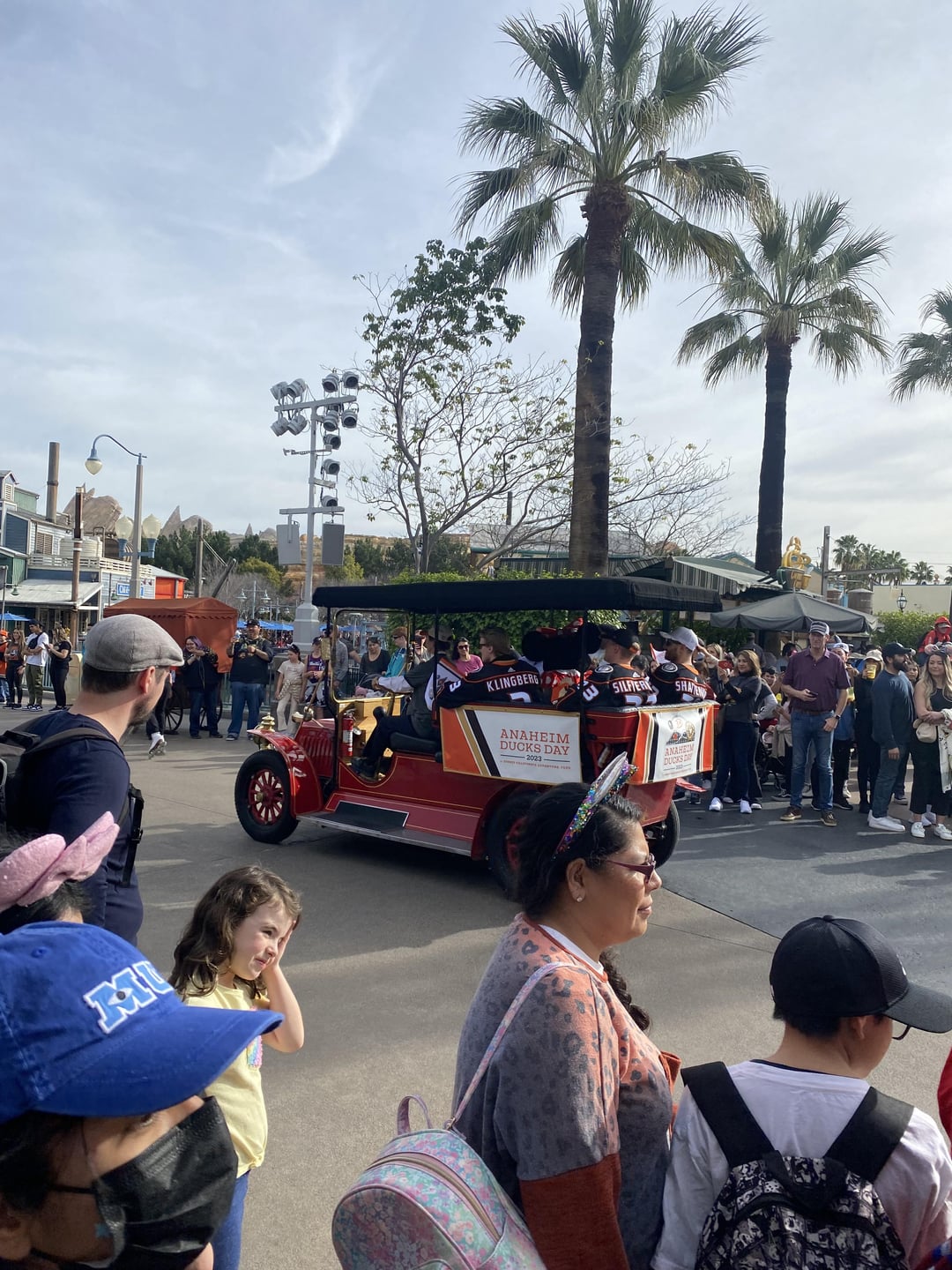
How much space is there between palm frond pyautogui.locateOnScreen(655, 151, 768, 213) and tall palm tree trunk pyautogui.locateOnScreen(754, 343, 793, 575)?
6.84 meters

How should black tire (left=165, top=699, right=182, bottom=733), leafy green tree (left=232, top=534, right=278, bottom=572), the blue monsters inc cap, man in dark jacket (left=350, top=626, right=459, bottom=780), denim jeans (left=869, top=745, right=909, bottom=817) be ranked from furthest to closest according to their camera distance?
1. leafy green tree (left=232, top=534, right=278, bottom=572)
2. black tire (left=165, top=699, right=182, bottom=733)
3. denim jeans (left=869, top=745, right=909, bottom=817)
4. man in dark jacket (left=350, top=626, right=459, bottom=780)
5. the blue monsters inc cap

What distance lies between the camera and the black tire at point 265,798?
7.94m

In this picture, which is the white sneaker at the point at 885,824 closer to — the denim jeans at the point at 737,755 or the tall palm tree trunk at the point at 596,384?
the denim jeans at the point at 737,755

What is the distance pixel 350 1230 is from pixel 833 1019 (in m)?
0.91

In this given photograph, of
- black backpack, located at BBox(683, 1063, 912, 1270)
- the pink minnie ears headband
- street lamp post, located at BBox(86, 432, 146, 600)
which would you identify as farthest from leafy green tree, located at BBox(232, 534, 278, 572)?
black backpack, located at BBox(683, 1063, 912, 1270)

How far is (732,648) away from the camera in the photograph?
1836 centimetres

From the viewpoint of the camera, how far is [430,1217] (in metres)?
1.40

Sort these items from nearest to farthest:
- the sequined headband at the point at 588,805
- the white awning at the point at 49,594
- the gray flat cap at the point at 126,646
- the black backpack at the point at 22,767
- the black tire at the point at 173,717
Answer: the sequined headband at the point at 588,805
the black backpack at the point at 22,767
the gray flat cap at the point at 126,646
the black tire at the point at 173,717
the white awning at the point at 49,594

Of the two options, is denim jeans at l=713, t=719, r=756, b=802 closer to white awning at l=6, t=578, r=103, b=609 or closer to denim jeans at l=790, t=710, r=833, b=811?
denim jeans at l=790, t=710, r=833, b=811

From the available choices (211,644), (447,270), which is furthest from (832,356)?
(211,644)

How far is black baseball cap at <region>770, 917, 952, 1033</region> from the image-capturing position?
1675 mm

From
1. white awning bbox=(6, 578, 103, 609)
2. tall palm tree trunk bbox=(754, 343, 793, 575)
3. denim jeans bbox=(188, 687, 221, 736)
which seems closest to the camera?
denim jeans bbox=(188, 687, 221, 736)

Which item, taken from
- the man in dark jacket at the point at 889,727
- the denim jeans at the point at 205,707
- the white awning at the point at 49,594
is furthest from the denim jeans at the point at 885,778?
the white awning at the point at 49,594

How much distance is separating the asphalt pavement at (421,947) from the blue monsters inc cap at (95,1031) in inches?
87.3
